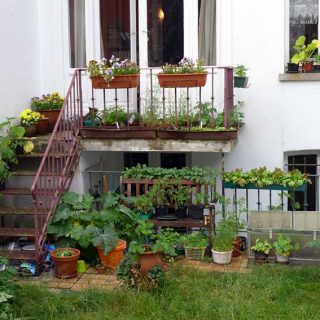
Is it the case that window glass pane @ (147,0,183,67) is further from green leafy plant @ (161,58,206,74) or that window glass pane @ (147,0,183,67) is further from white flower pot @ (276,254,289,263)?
white flower pot @ (276,254,289,263)

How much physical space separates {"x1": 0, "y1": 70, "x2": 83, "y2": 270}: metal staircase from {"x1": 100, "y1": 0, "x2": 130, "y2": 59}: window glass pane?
132 centimetres

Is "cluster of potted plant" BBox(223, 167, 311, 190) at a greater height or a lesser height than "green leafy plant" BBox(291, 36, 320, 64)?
lesser

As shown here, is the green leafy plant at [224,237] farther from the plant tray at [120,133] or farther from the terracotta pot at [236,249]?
the plant tray at [120,133]

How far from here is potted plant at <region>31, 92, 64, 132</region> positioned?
9.46 metres

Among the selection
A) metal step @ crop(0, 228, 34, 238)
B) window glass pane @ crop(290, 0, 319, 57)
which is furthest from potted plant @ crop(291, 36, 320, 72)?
metal step @ crop(0, 228, 34, 238)

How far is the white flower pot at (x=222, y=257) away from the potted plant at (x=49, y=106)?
3.39 metres

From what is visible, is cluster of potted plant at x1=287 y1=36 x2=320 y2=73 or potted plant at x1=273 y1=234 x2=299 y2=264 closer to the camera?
potted plant at x1=273 y1=234 x2=299 y2=264

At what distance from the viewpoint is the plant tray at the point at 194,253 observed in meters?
7.71

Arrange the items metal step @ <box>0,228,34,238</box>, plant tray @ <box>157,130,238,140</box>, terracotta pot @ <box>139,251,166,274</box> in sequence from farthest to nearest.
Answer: plant tray @ <box>157,130,238,140</box>, metal step @ <box>0,228,34,238</box>, terracotta pot @ <box>139,251,166,274</box>

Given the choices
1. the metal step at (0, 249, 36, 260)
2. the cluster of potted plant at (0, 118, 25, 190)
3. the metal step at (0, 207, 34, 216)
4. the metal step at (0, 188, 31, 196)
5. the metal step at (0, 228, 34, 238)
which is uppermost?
the cluster of potted plant at (0, 118, 25, 190)

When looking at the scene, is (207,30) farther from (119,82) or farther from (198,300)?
(198,300)

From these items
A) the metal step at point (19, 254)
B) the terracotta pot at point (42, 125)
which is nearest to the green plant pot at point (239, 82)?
the terracotta pot at point (42, 125)

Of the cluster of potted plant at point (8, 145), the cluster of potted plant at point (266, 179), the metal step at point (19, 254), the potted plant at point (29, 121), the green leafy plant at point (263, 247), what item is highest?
the potted plant at point (29, 121)

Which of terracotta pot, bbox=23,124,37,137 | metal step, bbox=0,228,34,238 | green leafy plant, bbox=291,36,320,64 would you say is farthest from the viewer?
green leafy plant, bbox=291,36,320,64
